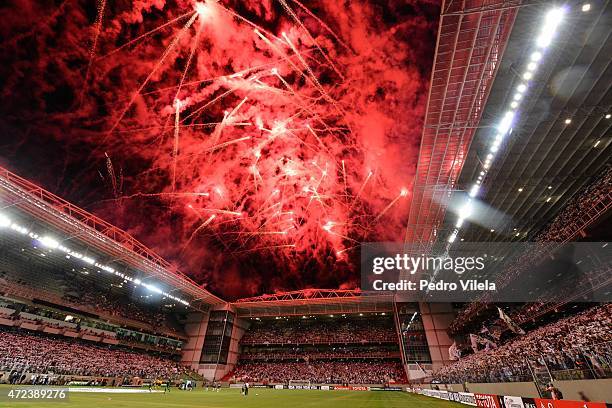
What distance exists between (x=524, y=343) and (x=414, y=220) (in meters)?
12.4

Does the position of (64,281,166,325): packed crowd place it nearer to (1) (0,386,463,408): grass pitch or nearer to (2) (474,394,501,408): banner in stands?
(1) (0,386,463,408): grass pitch

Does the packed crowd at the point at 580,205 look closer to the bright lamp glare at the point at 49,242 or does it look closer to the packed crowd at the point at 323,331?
the packed crowd at the point at 323,331

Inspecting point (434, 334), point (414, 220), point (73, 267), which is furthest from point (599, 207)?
point (73, 267)

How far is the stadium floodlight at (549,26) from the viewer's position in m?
13.1

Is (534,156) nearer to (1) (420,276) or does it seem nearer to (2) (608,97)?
(2) (608,97)

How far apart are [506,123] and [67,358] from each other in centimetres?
4834

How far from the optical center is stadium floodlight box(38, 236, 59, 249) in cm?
3184

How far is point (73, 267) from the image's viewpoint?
40.8 meters

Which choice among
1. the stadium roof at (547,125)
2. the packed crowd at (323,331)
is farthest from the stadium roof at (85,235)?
the stadium roof at (547,125)

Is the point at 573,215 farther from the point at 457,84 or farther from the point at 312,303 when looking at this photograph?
the point at 312,303

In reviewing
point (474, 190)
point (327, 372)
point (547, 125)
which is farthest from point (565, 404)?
point (327, 372)

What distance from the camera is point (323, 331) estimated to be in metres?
63.5

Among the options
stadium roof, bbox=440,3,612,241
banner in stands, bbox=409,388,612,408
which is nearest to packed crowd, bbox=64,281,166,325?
banner in stands, bbox=409,388,612,408

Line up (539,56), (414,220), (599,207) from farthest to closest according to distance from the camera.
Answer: (414,220) → (599,207) → (539,56)
